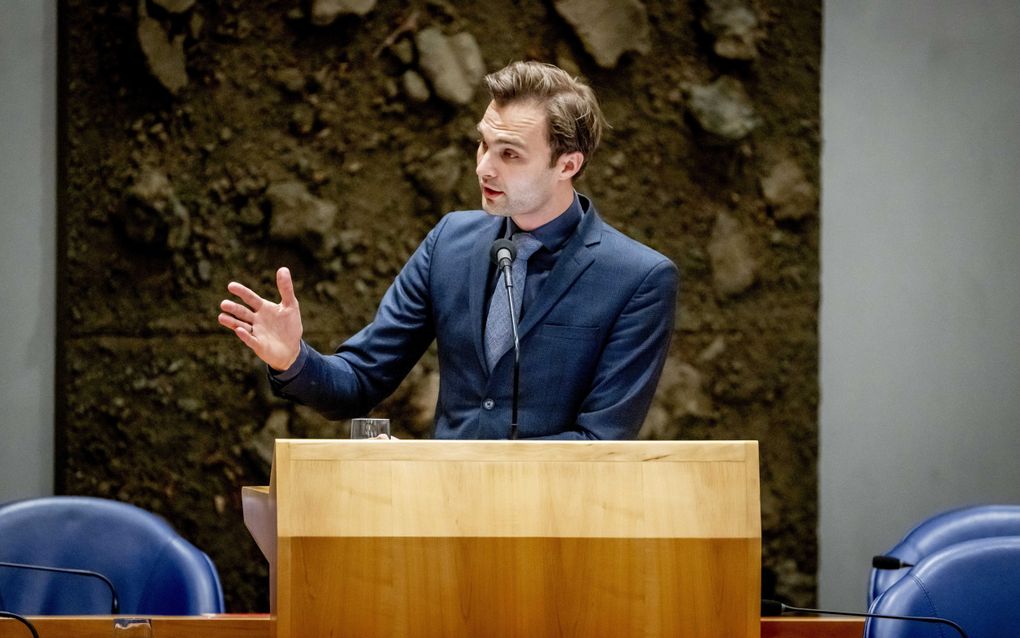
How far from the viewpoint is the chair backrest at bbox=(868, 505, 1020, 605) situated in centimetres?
253

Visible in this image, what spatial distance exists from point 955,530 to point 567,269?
39.9 inches

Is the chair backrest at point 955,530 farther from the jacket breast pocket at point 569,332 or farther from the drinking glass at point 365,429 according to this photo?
the drinking glass at point 365,429

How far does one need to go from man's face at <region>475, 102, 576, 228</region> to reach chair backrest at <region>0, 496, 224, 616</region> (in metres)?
0.92

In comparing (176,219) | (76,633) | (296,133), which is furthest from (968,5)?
(76,633)

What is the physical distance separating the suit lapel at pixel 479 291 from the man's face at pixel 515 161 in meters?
0.08

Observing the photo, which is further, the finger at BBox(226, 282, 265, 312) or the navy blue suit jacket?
the navy blue suit jacket

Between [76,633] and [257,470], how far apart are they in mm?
1832

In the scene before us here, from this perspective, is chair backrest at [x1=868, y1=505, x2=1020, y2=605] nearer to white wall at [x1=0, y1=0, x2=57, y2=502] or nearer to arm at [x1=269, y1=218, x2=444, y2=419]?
arm at [x1=269, y1=218, x2=444, y2=419]

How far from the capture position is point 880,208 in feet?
12.1

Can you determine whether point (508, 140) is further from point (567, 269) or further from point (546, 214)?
point (567, 269)

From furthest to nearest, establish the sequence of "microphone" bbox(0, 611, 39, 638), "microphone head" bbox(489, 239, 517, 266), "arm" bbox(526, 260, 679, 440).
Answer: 1. "arm" bbox(526, 260, 679, 440)
2. "microphone head" bbox(489, 239, 517, 266)
3. "microphone" bbox(0, 611, 39, 638)

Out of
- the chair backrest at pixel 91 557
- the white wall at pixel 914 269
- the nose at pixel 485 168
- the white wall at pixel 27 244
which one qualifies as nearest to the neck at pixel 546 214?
the nose at pixel 485 168

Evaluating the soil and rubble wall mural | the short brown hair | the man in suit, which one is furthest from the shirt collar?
the soil and rubble wall mural

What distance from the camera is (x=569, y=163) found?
244 cm
